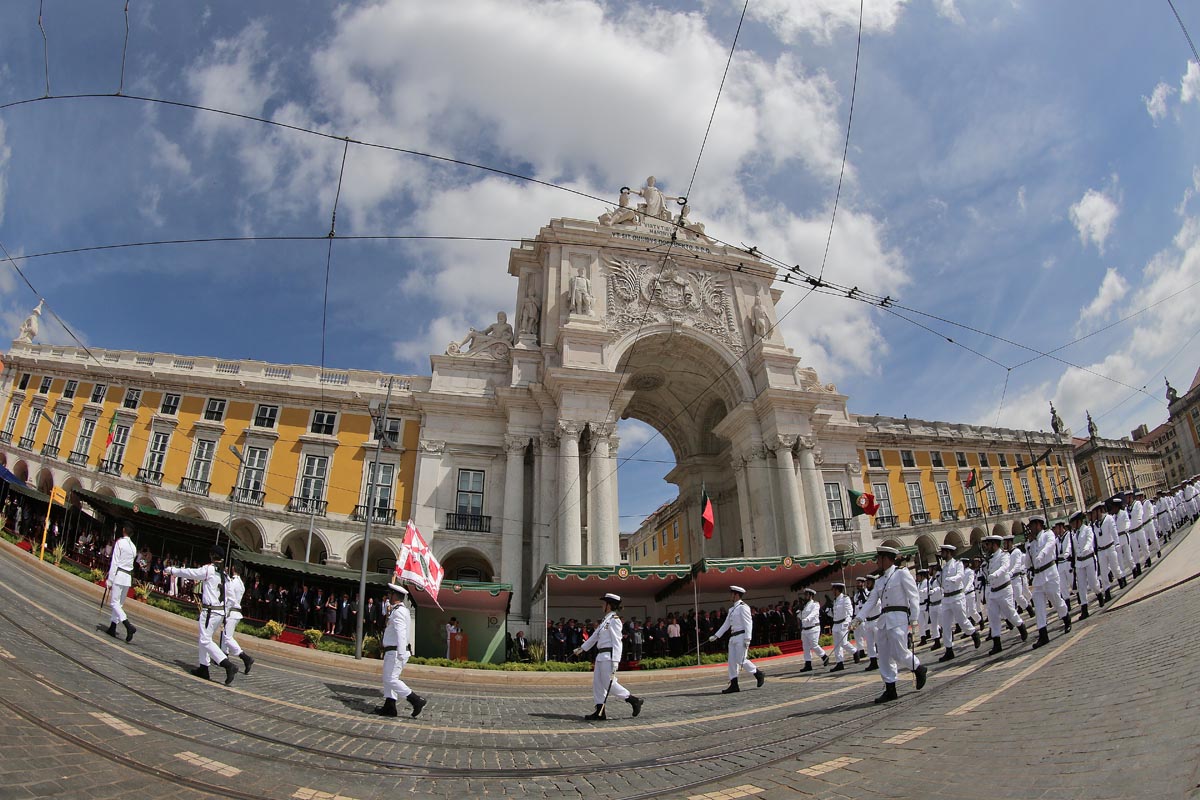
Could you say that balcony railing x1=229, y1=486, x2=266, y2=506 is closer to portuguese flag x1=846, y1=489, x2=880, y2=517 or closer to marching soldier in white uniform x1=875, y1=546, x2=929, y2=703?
marching soldier in white uniform x1=875, y1=546, x2=929, y2=703

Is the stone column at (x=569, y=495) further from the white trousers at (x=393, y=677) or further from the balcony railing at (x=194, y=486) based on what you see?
the balcony railing at (x=194, y=486)

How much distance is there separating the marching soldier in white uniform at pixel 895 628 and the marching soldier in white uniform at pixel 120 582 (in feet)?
43.3

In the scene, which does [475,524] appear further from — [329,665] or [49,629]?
→ [49,629]

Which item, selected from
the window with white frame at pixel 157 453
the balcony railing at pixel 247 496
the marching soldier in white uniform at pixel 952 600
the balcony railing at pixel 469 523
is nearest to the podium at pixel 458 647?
the balcony railing at pixel 469 523

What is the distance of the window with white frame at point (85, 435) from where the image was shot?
2920 centimetres

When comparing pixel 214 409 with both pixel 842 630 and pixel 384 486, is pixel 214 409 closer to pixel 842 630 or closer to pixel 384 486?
pixel 384 486

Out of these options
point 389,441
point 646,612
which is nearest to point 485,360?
point 389,441

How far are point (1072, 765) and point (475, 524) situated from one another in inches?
Result: 1019

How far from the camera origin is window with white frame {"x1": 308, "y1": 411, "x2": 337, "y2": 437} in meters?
29.9

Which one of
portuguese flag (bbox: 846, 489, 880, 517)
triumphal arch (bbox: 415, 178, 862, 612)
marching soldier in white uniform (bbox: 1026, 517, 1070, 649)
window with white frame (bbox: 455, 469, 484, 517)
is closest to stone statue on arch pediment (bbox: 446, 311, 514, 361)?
triumphal arch (bbox: 415, 178, 862, 612)

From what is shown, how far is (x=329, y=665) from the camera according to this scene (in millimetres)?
14312

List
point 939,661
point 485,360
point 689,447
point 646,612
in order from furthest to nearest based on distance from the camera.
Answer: point 689,447, point 485,360, point 646,612, point 939,661

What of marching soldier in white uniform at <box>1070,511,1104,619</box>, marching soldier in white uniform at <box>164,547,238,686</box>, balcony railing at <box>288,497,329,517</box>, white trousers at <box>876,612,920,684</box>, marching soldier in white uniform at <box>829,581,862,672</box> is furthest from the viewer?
balcony railing at <box>288,497,329,517</box>

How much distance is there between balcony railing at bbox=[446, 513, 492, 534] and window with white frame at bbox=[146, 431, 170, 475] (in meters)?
14.3
